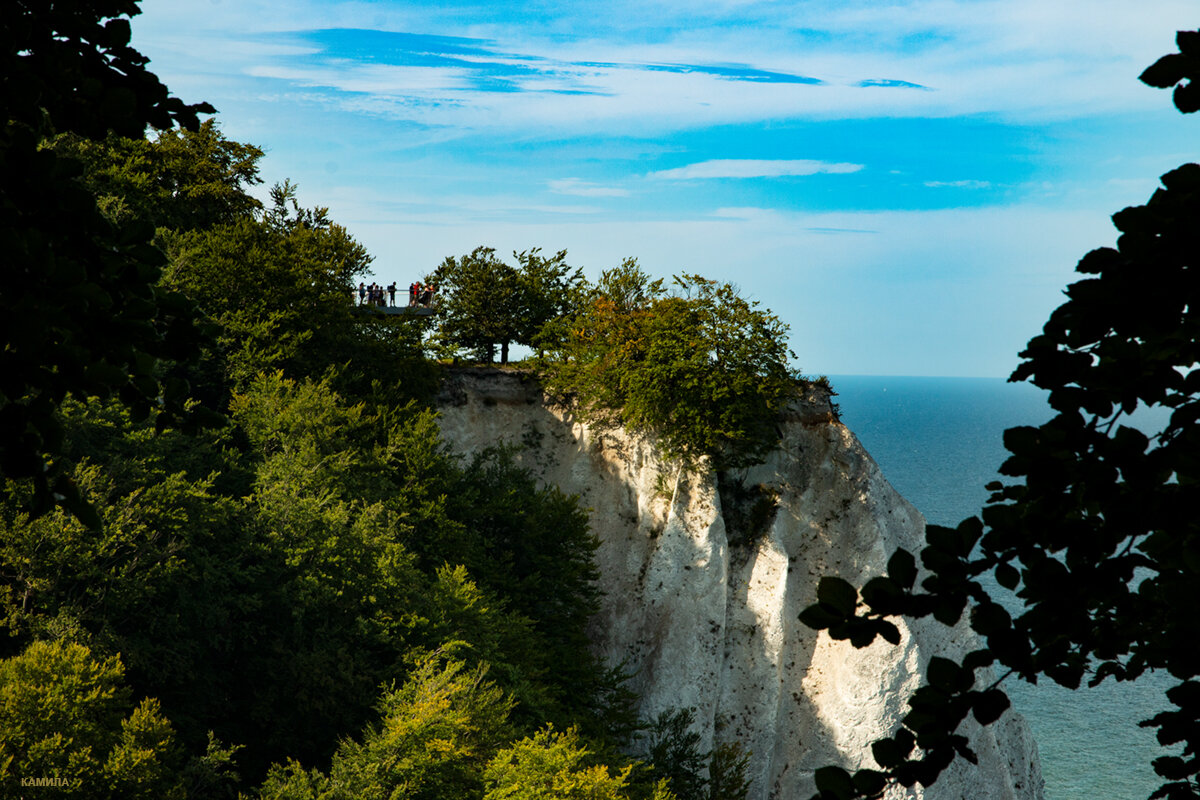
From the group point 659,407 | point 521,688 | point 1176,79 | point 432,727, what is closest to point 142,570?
point 432,727

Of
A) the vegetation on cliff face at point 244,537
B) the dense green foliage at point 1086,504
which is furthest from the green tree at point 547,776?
the dense green foliage at point 1086,504

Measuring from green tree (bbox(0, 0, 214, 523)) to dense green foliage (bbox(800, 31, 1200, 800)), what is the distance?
2644mm

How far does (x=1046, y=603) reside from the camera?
3.00 meters

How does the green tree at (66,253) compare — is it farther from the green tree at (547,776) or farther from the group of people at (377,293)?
the group of people at (377,293)

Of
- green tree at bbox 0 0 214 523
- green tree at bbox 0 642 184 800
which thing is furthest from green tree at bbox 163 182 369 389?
green tree at bbox 0 0 214 523

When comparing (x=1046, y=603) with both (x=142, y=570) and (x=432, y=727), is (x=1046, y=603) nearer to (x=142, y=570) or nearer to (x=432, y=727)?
(x=432, y=727)

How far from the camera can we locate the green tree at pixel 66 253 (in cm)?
292

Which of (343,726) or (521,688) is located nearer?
(343,726)

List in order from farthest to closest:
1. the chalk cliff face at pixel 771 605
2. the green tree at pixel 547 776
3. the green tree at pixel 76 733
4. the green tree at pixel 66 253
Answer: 1. the chalk cliff face at pixel 771 605
2. the green tree at pixel 547 776
3. the green tree at pixel 76 733
4. the green tree at pixel 66 253

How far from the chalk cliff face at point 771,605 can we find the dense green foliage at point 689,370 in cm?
205

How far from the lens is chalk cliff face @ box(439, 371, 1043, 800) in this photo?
36969 mm

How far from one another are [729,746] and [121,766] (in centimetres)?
2493

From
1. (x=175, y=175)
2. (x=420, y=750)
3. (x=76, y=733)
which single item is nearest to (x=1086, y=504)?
(x=76, y=733)

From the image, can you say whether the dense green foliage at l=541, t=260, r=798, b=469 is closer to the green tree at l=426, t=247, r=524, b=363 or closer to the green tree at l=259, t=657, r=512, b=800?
the green tree at l=426, t=247, r=524, b=363
